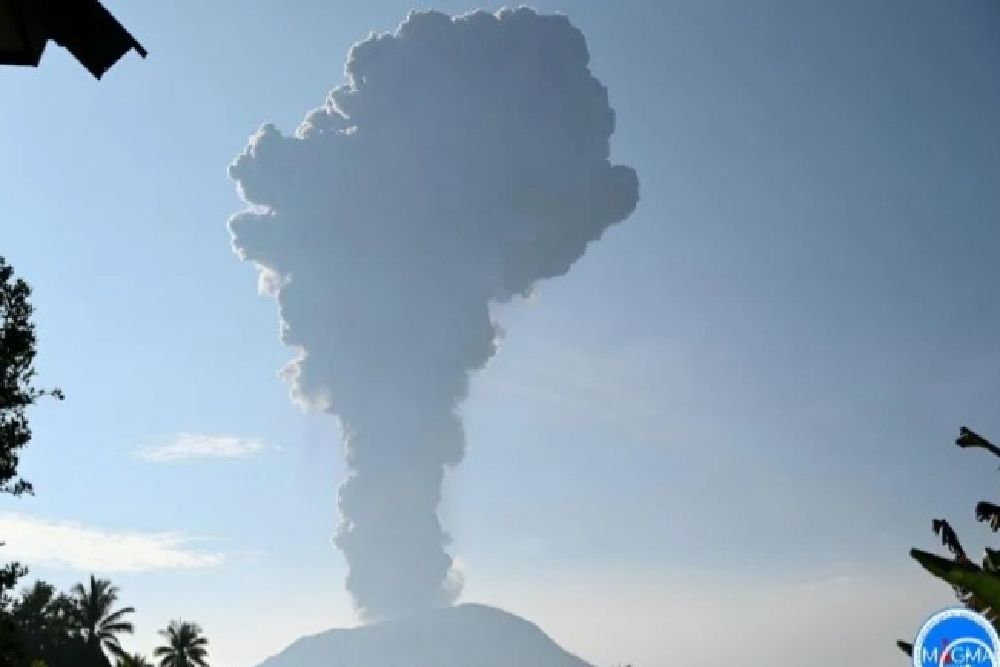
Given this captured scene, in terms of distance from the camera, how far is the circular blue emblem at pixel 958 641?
4.09m

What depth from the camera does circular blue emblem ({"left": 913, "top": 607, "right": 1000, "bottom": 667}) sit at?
4.09 meters

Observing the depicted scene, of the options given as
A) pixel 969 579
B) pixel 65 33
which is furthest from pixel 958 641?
pixel 65 33

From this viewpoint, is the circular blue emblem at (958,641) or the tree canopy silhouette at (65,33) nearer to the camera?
the circular blue emblem at (958,641)

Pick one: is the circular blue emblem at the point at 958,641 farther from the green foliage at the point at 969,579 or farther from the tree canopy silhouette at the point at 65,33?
the tree canopy silhouette at the point at 65,33

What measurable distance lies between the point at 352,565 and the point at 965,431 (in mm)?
168061

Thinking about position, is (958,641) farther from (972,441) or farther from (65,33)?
(65,33)

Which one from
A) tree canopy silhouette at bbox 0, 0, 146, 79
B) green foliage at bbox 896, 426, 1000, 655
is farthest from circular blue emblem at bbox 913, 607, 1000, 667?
tree canopy silhouette at bbox 0, 0, 146, 79

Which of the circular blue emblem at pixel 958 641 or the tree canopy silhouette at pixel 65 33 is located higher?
the tree canopy silhouette at pixel 65 33

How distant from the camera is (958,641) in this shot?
4.14 m

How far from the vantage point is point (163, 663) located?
204 feet

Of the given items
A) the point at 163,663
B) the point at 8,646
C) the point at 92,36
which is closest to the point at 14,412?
the point at 8,646

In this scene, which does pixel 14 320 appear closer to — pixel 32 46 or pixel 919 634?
pixel 32 46

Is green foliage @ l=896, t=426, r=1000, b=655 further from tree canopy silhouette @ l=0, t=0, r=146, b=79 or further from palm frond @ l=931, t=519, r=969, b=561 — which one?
tree canopy silhouette @ l=0, t=0, r=146, b=79

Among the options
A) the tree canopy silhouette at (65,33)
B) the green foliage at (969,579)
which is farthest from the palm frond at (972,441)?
the tree canopy silhouette at (65,33)
